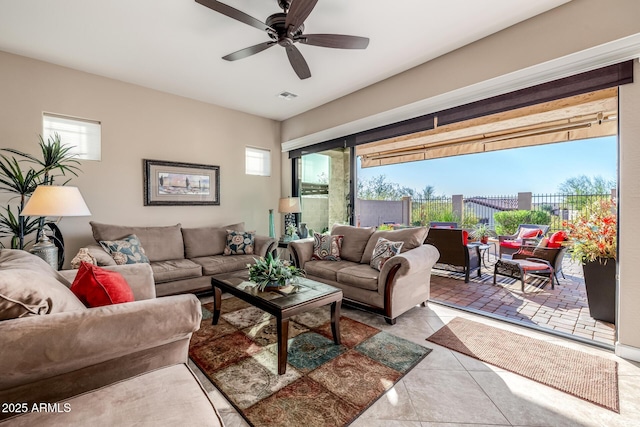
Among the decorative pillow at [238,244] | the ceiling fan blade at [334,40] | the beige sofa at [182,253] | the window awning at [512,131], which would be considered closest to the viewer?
the ceiling fan blade at [334,40]

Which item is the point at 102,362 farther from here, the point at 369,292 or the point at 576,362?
the point at 576,362

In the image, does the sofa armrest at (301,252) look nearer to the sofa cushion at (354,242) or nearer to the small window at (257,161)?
the sofa cushion at (354,242)

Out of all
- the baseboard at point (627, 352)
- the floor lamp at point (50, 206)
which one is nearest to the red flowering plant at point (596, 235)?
the baseboard at point (627, 352)

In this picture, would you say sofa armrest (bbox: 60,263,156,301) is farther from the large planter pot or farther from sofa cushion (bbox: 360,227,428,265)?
the large planter pot

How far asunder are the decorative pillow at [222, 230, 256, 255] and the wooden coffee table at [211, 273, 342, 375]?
133cm

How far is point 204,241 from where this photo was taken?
4090 millimetres

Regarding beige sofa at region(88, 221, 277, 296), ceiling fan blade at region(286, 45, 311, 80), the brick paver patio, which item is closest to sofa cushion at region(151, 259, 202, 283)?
beige sofa at region(88, 221, 277, 296)

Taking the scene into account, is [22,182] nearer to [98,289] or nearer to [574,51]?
[98,289]

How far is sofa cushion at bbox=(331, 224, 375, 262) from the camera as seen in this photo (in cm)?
362

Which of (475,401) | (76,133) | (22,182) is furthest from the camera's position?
(76,133)

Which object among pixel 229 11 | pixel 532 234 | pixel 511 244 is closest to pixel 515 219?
pixel 532 234

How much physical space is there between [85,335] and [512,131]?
5.63 m

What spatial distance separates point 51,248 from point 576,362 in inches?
182

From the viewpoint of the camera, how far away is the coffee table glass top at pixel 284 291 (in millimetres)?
2137
